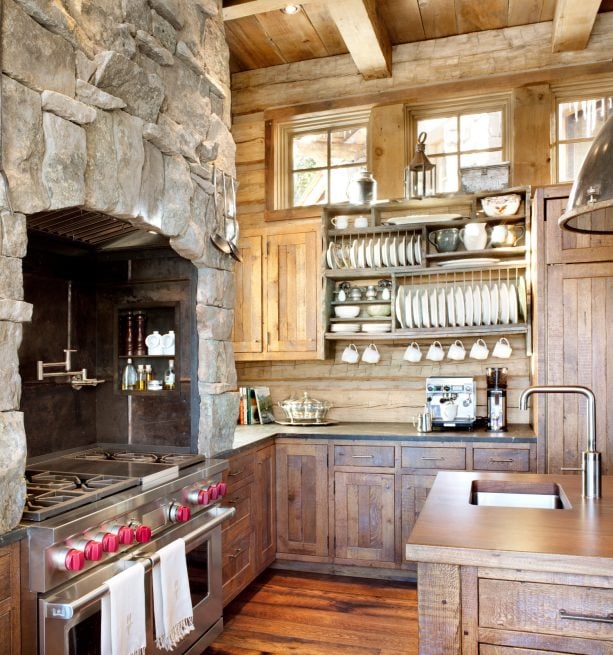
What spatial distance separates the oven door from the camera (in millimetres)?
1830

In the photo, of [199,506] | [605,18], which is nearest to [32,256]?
[199,506]

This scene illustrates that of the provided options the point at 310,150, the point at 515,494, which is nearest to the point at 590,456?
the point at 515,494

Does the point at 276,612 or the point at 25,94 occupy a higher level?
the point at 25,94

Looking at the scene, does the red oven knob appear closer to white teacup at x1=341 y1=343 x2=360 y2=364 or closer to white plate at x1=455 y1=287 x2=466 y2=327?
white teacup at x1=341 y1=343 x2=360 y2=364

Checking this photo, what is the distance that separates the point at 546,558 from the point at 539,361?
2.12m

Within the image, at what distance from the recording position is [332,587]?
3.53 m

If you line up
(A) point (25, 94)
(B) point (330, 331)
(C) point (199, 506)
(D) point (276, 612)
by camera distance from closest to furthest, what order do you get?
(A) point (25, 94), (C) point (199, 506), (D) point (276, 612), (B) point (330, 331)

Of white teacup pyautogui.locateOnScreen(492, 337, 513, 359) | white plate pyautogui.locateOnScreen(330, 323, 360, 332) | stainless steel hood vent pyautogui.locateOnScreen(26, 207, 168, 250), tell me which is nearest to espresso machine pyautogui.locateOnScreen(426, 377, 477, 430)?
white teacup pyautogui.locateOnScreen(492, 337, 513, 359)

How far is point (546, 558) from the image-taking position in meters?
1.49

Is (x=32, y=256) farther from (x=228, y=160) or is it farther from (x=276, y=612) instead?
(x=276, y=612)

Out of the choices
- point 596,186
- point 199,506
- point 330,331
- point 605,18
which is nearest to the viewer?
point 596,186

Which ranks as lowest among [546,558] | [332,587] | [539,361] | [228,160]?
[332,587]

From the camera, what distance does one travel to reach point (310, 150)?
4523mm

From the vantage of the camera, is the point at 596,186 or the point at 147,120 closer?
the point at 596,186
